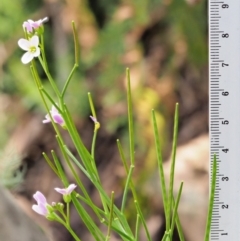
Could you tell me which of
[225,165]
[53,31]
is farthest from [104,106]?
[225,165]

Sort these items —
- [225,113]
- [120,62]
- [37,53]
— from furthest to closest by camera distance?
[120,62] → [225,113] → [37,53]

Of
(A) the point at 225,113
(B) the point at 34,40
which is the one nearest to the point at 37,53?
(B) the point at 34,40

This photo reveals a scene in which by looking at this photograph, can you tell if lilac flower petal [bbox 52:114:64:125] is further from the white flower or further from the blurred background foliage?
the blurred background foliage

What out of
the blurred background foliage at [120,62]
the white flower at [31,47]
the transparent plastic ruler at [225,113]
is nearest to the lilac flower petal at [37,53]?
the white flower at [31,47]

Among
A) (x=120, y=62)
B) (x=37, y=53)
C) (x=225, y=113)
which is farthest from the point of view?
(x=120, y=62)

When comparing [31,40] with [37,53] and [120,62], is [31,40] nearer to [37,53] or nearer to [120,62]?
[37,53]
